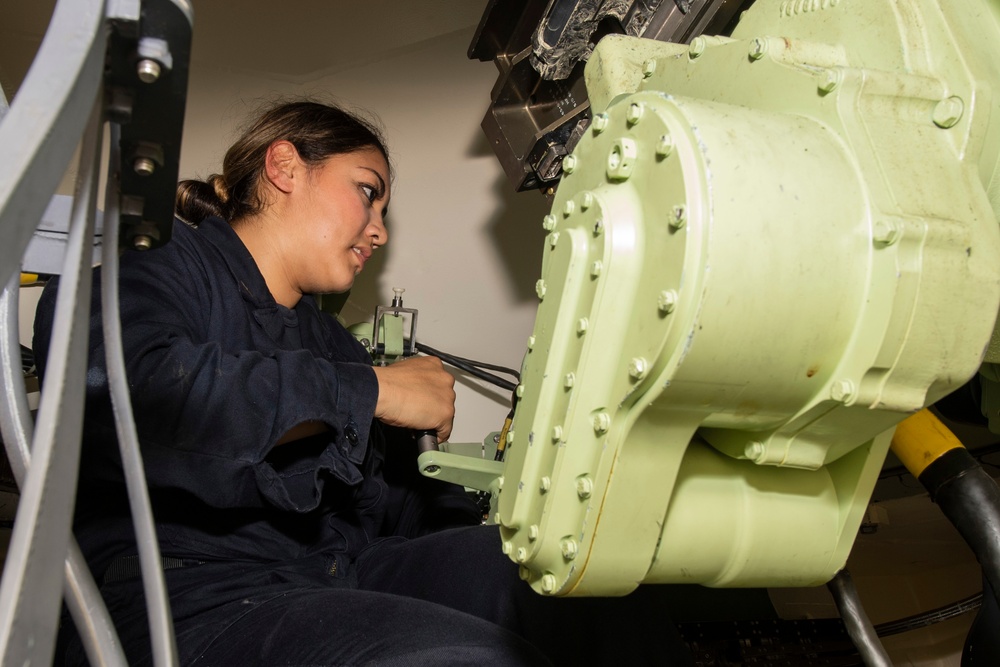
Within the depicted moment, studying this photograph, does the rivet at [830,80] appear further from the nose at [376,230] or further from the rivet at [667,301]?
the nose at [376,230]

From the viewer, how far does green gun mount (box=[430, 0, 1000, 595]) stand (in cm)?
57

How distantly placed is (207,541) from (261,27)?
1.16 m

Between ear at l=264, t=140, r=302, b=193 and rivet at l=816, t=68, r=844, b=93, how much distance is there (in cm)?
105

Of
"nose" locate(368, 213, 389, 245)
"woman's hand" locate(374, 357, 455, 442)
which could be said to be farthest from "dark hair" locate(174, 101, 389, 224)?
"woman's hand" locate(374, 357, 455, 442)

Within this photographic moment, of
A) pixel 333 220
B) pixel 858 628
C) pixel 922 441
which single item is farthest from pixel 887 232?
pixel 333 220

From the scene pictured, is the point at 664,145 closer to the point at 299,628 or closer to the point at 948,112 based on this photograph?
the point at 948,112

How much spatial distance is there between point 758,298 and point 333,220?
1.02 metres

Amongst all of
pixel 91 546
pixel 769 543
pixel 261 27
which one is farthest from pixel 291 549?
pixel 261 27

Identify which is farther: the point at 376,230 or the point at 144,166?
the point at 376,230

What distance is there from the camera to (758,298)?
556 mm

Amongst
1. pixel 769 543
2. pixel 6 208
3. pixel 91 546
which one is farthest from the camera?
pixel 91 546

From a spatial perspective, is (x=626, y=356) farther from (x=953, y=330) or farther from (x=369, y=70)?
(x=369, y=70)

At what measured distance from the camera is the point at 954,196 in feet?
1.97

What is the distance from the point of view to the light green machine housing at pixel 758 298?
0.57 meters
